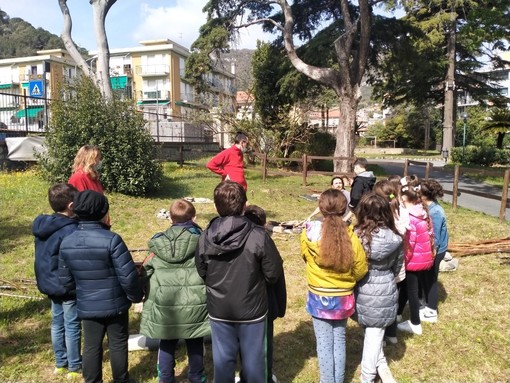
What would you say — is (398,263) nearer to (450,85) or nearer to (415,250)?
(415,250)

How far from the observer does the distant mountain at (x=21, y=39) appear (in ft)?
225

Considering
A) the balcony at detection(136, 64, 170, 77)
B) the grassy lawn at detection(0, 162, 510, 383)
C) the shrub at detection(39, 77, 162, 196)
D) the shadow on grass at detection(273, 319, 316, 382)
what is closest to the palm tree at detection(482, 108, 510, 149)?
the grassy lawn at detection(0, 162, 510, 383)

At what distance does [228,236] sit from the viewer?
2.47 m

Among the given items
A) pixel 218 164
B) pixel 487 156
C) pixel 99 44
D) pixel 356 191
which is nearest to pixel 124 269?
pixel 218 164

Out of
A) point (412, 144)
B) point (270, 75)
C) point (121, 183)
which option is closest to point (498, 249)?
point (121, 183)

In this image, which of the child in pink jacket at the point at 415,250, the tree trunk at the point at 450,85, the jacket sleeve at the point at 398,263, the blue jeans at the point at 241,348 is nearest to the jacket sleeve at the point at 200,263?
the blue jeans at the point at 241,348

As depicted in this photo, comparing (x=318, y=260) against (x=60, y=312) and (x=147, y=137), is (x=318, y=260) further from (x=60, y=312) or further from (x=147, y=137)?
(x=147, y=137)

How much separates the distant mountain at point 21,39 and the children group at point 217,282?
74.5 meters

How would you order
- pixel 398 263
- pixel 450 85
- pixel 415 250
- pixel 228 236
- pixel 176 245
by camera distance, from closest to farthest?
pixel 228 236, pixel 176 245, pixel 398 263, pixel 415 250, pixel 450 85

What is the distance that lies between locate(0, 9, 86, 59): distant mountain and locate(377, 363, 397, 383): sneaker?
2973 inches

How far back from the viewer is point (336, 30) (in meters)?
18.0

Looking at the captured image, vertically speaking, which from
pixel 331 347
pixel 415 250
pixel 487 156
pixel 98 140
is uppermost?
pixel 98 140

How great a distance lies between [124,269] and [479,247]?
19.1 ft

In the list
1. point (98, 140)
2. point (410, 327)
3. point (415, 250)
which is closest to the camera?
point (415, 250)
